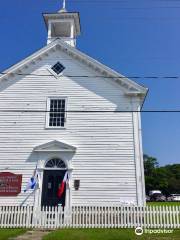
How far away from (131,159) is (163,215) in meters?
3.57

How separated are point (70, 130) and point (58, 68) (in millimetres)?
4401

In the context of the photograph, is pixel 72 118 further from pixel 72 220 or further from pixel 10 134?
pixel 72 220

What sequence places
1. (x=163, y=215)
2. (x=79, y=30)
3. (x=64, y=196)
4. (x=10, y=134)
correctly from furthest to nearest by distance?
1. (x=79, y=30)
2. (x=10, y=134)
3. (x=64, y=196)
4. (x=163, y=215)

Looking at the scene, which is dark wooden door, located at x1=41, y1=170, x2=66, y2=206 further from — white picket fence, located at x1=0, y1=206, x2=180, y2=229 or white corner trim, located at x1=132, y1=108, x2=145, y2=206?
white corner trim, located at x1=132, y1=108, x2=145, y2=206

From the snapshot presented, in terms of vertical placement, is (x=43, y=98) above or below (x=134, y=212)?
above

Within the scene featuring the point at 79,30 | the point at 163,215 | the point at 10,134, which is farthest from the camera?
the point at 79,30

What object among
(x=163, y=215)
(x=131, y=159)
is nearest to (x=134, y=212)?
(x=163, y=215)

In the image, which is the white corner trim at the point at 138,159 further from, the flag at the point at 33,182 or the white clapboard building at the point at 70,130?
the flag at the point at 33,182

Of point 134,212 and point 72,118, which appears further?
point 72,118

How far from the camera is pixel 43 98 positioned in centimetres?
1880

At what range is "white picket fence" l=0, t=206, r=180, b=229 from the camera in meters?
14.8

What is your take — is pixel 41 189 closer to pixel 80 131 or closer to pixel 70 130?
pixel 70 130

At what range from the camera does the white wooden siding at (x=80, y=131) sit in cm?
1672

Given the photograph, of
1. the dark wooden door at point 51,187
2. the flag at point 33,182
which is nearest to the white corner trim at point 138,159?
the dark wooden door at point 51,187
